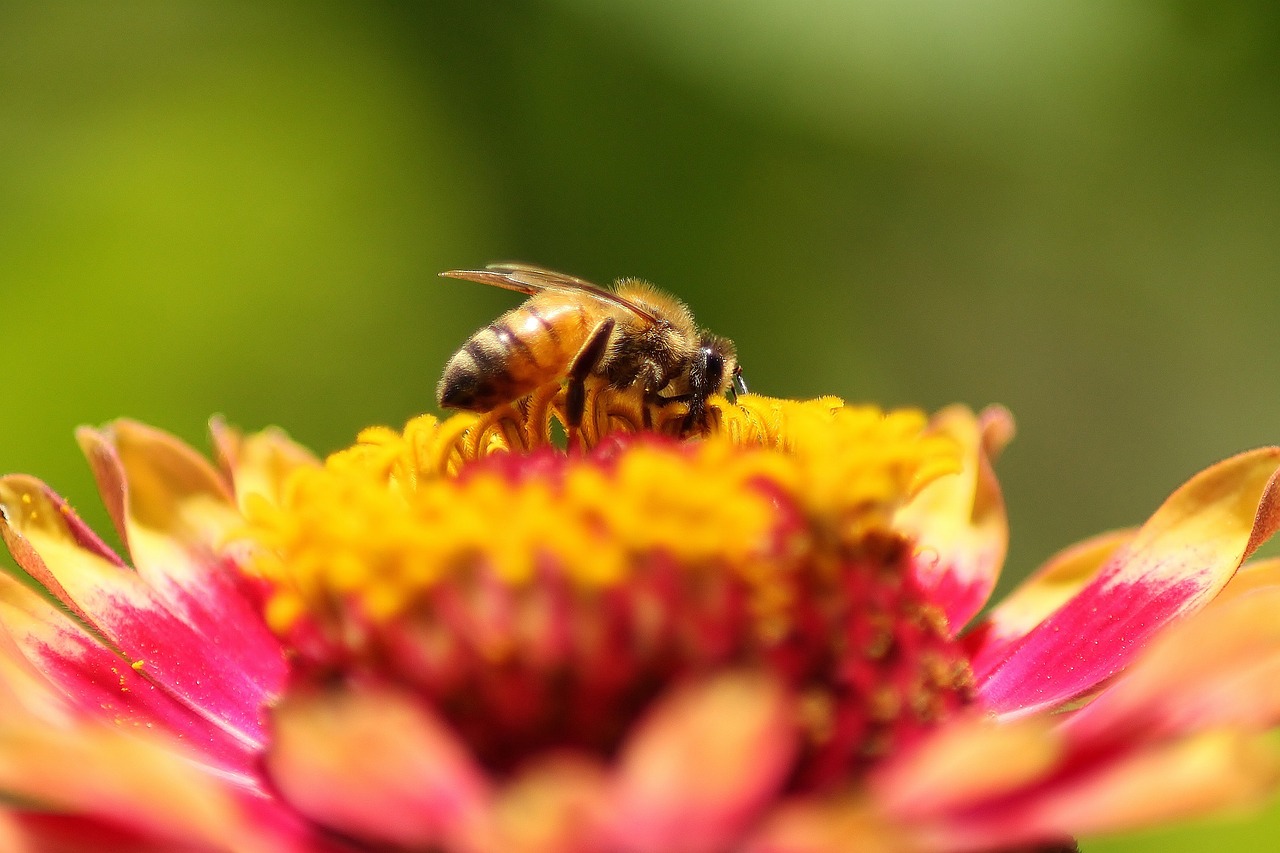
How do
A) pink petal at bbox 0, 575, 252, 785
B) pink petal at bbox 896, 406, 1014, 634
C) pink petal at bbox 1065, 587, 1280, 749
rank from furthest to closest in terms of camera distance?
1. pink petal at bbox 896, 406, 1014, 634
2. pink petal at bbox 0, 575, 252, 785
3. pink petal at bbox 1065, 587, 1280, 749

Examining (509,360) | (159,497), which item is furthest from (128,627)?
(509,360)

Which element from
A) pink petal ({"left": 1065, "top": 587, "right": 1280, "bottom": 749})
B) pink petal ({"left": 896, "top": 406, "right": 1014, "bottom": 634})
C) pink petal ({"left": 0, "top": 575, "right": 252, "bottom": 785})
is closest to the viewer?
pink petal ({"left": 1065, "top": 587, "right": 1280, "bottom": 749})

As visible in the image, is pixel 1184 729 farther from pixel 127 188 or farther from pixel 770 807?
pixel 127 188

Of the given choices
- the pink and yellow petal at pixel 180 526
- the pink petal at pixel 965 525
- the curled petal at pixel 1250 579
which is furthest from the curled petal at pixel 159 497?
the curled petal at pixel 1250 579

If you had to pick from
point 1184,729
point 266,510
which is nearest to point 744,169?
point 266,510

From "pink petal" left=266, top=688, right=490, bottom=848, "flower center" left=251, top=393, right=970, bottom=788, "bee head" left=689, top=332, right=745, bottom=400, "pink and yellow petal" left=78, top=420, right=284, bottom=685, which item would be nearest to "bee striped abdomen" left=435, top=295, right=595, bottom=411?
"bee head" left=689, top=332, right=745, bottom=400

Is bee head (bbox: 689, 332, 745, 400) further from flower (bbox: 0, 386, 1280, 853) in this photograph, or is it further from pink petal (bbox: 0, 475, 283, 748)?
pink petal (bbox: 0, 475, 283, 748)

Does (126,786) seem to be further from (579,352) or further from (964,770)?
(579,352)
